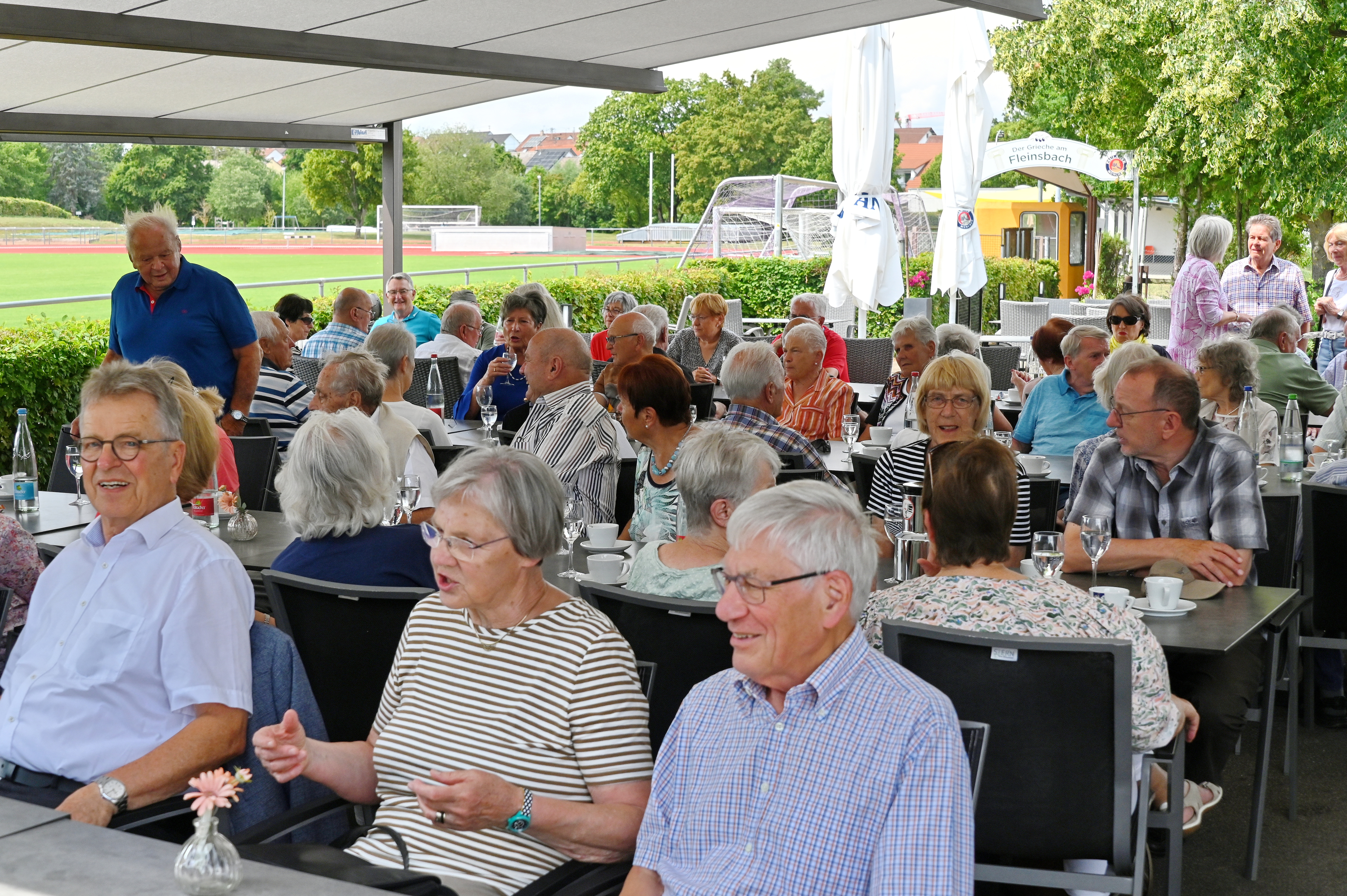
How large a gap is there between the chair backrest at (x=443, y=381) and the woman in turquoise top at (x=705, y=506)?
17.8ft

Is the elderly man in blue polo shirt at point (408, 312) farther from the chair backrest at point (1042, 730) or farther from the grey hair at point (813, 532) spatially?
the grey hair at point (813, 532)

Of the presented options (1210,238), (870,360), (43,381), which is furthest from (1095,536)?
(43,381)

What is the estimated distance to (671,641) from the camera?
8.48 feet

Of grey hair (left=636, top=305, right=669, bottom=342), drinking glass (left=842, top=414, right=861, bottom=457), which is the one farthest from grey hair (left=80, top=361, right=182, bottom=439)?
grey hair (left=636, top=305, right=669, bottom=342)

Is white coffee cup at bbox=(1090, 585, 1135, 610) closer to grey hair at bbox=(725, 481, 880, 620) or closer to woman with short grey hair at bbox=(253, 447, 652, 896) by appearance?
grey hair at bbox=(725, 481, 880, 620)

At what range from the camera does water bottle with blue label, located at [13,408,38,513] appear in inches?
178

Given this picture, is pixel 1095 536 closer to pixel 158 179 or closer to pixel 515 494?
pixel 515 494

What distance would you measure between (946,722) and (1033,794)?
2.15ft

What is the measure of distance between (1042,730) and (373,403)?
9.94 feet

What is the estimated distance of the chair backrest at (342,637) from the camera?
272 centimetres

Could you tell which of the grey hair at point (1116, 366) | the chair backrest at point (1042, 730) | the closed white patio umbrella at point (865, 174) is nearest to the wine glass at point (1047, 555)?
the chair backrest at point (1042, 730)

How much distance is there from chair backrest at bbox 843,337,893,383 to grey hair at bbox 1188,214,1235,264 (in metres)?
2.48

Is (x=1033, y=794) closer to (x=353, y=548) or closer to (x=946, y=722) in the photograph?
(x=946, y=722)

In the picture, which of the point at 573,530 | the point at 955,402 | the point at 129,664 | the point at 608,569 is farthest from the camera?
the point at 955,402
